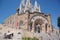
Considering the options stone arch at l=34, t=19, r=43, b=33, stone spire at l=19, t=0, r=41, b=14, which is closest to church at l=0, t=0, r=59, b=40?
stone arch at l=34, t=19, r=43, b=33

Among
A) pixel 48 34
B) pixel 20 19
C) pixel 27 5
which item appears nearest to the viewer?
pixel 48 34

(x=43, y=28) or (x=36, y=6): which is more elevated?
(x=36, y=6)

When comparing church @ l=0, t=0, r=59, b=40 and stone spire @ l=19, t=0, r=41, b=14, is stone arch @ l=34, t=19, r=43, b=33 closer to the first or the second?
church @ l=0, t=0, r=59, b=40

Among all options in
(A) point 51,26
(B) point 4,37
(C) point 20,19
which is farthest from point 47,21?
(B) point 4,37

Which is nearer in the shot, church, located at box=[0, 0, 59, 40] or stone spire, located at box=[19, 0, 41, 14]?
church, located at box=[0, 0, 59, 40]

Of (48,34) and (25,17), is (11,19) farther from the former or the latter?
(48,34)

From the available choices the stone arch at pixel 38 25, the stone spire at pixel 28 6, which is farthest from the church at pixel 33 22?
the stone spire at pixel 28 6

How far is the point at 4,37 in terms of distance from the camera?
706 inches

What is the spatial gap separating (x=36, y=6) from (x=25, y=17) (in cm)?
1067

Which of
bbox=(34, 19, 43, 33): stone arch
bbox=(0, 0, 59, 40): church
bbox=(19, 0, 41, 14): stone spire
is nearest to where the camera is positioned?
bbox=(0, 0, 59, 40): church

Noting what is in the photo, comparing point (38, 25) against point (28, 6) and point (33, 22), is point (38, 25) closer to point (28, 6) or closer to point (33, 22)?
point (33, 22)

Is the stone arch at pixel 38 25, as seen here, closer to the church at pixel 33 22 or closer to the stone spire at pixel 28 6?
the church at pixel 33 22

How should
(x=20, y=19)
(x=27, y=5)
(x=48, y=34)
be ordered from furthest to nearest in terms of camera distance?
1. (x=27, y=5)
2. (x=20, y=19)
3. (x=48, y=34)

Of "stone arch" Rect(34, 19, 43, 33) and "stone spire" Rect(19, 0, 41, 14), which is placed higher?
"stone spire" Rect(19, 0, 41, 14)
